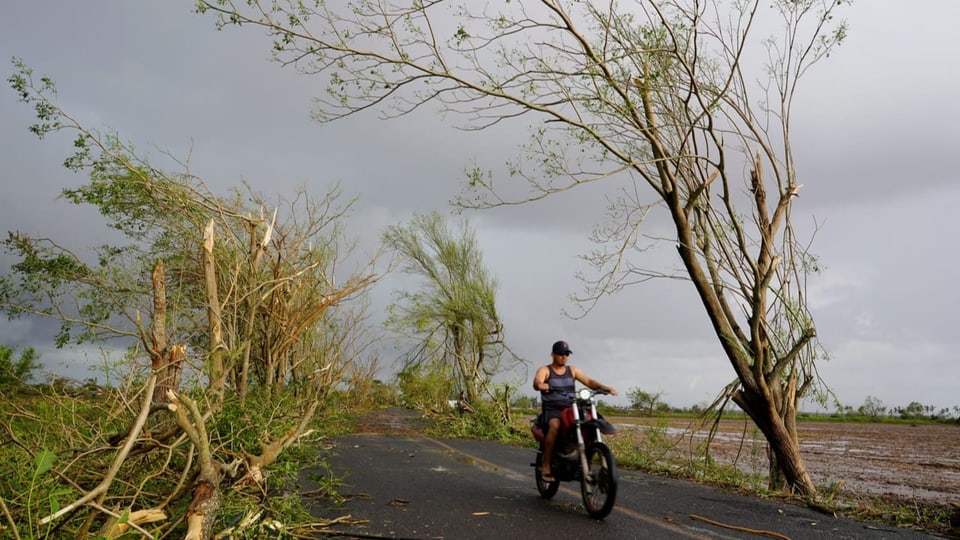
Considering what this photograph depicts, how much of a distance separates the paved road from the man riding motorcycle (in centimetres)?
69

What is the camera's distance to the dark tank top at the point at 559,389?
835 centimetres

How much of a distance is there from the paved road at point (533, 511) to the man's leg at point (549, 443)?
1.31 ft

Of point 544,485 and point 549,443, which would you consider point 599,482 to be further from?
point 544,485

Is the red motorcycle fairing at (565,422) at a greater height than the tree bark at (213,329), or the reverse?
the tree bark at (213,329)

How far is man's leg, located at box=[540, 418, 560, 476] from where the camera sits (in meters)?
8.30

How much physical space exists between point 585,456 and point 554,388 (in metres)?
0.94

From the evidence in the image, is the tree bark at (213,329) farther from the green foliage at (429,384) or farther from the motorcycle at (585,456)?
the green foliage at (429,384)

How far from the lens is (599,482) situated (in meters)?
7.43

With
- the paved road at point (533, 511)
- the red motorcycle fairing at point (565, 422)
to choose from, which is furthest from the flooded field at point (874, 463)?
the red motorcycle fairing at point (565, 422)

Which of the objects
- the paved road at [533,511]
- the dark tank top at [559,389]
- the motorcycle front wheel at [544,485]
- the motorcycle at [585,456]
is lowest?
the paved road at [533,511]

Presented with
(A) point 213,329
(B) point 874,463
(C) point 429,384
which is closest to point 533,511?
(A) point 213,329

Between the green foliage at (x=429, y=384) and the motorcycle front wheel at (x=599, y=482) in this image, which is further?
the green foliage at (x=429, y=384)

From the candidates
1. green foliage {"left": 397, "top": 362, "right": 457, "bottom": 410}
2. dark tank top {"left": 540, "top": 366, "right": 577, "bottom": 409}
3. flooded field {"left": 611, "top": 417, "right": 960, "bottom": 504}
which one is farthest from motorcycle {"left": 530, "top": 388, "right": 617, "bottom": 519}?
green foliage {"left": 397, "top": 362, "right": 457, "bottom": 410}

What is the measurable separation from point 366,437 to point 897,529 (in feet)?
46.7
